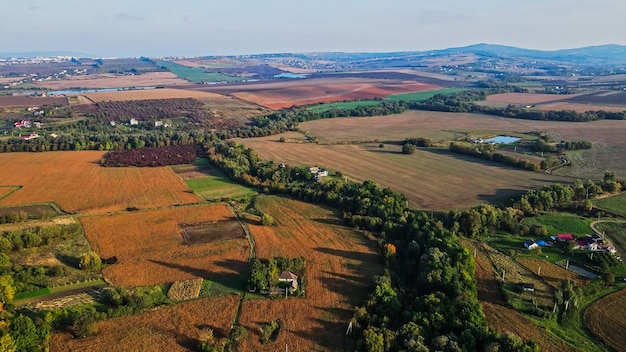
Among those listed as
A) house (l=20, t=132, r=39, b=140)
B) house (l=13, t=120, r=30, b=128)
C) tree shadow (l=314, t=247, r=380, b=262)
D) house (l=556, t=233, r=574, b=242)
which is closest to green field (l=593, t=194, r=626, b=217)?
house (l=556, t=233, r=574, b=242)

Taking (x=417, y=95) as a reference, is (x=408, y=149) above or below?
below

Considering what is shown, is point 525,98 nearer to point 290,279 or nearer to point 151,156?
point 151,156

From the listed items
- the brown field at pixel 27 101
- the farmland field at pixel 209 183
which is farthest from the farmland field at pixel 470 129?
the brown field at pixel 27 101

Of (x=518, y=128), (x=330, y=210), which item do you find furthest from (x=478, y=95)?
(x=330, y=210)

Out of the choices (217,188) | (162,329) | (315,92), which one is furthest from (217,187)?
(315,92)

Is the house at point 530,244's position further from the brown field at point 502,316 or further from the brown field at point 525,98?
the brown field at point 525,98
